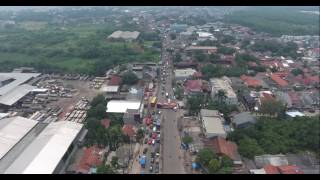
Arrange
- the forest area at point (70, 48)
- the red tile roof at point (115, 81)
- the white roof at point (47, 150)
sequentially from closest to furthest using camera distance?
the white roof at point (47, 150) < the red tile roof at point (115, 81) < the forest area at point (70, 48)

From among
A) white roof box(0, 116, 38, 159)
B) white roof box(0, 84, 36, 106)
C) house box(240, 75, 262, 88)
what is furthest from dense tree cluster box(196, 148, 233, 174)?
white roof box(0, 84, 36, 106)

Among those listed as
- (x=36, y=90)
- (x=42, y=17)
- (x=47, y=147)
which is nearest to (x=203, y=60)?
(x=36, y=90)

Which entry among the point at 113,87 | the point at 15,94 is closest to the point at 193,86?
the point at 113,87

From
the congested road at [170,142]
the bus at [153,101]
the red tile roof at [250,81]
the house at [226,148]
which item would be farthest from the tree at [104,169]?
the red tile roof at [250,81]

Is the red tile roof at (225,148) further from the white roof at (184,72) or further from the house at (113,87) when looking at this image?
the white roof at (184,72)

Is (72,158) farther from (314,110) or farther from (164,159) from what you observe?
(314,110)

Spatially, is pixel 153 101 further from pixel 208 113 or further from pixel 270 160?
pixel 270 160
